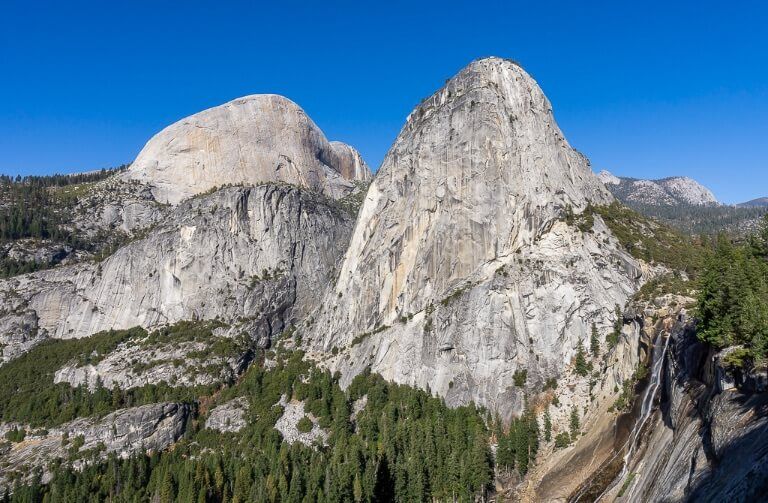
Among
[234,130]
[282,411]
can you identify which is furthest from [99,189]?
[282,411]

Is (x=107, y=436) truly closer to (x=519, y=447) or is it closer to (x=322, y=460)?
(x=322, y=460)

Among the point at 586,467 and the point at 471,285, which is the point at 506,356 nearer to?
the point at 471,285

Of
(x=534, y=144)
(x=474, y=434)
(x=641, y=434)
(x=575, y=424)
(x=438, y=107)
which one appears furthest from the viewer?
(x=438, y=107)

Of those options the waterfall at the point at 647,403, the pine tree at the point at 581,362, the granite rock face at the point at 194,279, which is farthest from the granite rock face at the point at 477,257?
the waterfall at the point at 647,403

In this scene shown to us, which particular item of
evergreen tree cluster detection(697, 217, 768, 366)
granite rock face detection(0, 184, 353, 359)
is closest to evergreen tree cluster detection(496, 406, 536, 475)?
evergreen tree cluster detection(697, 217, 768, 366)

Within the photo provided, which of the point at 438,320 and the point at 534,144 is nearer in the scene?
the point at 438,320

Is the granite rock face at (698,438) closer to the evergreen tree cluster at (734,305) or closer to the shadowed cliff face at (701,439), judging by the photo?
the shadowed cliff face at (701,439)

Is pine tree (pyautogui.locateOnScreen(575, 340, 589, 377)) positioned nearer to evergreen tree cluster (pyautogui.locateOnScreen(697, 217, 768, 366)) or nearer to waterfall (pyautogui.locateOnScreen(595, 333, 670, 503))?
waterfall (pyautogui.locateOnScreen(595, 333, 670, 503))
